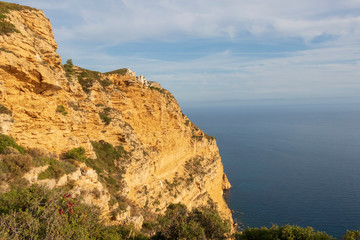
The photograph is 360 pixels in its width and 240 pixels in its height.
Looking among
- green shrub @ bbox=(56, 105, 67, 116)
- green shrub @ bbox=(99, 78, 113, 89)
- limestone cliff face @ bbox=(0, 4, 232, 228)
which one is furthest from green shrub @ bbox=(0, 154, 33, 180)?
green shrub @ bbox=(99, 78, 113, 89)

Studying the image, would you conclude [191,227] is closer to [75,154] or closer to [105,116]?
[75,154]

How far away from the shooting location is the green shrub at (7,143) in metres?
11.5

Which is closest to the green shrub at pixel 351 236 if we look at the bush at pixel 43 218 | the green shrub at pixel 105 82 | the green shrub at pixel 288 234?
the green shrub at pixel 288 234

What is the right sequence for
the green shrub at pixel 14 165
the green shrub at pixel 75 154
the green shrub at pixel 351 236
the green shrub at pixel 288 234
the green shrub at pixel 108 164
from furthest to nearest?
1. the green shrub at pixel 108 164
2. the green shrub at pixel 75 154
3. the green shrub at pixel 288 234
4. the green shrub at pixel 351 236
5. the green shrub at pixel 14 165

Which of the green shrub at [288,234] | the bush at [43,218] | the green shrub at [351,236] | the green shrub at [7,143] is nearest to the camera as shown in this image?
the bush at [43,218]

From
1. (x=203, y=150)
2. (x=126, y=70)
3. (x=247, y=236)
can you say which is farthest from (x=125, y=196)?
(x=203, y=150)

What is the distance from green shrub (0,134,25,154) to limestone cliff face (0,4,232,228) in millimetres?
680

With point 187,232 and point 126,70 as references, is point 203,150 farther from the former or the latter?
point 187,232

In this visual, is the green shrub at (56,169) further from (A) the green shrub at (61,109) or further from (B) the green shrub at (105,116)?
(B) the green shrub at (105,116)

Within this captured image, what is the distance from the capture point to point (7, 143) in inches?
465

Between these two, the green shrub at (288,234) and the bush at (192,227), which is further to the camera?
the green shrub at (288,234)

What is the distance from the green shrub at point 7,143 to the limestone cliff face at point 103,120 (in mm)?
680

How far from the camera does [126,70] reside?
37438 mm

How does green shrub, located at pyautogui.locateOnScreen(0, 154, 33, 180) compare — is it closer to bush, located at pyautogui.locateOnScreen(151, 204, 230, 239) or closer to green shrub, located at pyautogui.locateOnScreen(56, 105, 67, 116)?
green shrub, located at pyautogui.locateOnScreen(56, 105, 67, 116)
